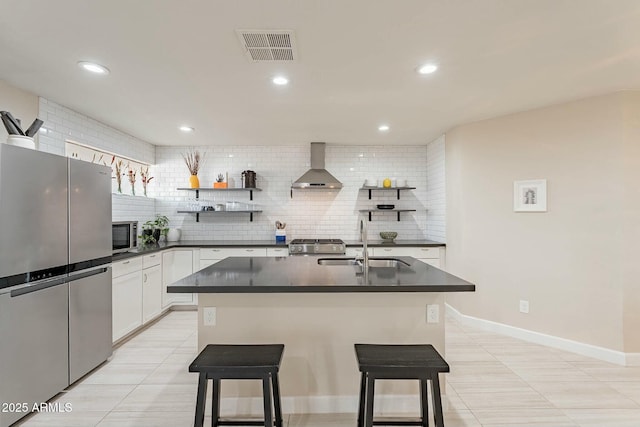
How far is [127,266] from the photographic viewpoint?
139 inches

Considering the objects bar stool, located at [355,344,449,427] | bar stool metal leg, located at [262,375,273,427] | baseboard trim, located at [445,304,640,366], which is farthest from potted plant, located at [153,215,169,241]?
baseboard trim, located at [445,304,640,366]

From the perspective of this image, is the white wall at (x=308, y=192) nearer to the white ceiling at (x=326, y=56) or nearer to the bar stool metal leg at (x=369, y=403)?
the white ceiling at (x=326, y=56)

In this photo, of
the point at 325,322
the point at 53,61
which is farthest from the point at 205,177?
the point at 325,322

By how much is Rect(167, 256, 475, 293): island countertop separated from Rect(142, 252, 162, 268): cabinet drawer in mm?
1785

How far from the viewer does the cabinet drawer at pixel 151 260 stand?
12.8ft

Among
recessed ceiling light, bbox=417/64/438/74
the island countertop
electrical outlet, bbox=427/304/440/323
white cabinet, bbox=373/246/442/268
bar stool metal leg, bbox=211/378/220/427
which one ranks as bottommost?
bar stool metal leg, bbox=211/378/220/427

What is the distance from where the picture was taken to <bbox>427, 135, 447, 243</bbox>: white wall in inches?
183

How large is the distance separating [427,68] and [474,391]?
245 centimetres

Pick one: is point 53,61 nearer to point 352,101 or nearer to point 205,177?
point 352,101

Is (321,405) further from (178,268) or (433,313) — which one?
(178,268)

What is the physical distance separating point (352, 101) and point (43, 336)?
10.1ft

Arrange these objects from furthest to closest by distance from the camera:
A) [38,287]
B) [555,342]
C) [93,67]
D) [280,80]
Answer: [555,342], [280,80], [93,67], [38,287]

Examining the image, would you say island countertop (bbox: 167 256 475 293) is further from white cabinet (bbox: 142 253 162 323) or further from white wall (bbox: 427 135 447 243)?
white wall (bbox: 427 135 447 243)

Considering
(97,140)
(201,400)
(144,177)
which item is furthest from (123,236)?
(201,400)
